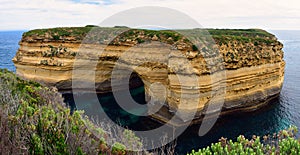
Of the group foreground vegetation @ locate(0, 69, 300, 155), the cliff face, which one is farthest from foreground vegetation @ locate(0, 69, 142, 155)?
the cliff face

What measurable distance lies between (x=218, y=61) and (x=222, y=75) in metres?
1.65

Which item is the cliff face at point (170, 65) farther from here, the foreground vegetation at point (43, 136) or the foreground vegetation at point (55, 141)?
the foreground vegetation at point (43, 136)

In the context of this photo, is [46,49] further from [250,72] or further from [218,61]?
[250,72]

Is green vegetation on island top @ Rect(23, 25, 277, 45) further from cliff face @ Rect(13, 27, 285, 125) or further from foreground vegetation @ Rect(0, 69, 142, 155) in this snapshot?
foreground vegetation @ Rect(0, 69, 142, 155)

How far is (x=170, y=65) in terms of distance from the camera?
27.1 metres

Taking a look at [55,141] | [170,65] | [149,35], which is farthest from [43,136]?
[149,35]

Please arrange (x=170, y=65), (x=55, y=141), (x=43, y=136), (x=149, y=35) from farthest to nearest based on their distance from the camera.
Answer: (x=149, y=35) → (x=170, y=65) → (x=43, y=136) → (x=55, y=141)

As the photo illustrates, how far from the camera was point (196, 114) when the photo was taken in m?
26.9

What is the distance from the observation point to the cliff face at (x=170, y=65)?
86.8 ft

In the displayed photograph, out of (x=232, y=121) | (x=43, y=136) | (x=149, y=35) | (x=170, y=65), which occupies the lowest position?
(x=232, y=121)

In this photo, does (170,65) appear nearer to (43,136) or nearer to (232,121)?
(232,121)

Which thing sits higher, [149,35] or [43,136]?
[149,35]

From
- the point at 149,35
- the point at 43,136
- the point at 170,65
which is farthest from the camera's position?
the point at 149,35

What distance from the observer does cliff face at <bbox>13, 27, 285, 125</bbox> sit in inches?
1041
